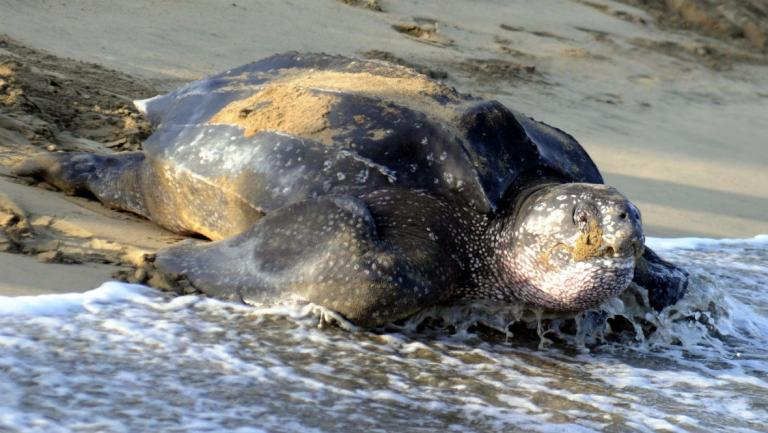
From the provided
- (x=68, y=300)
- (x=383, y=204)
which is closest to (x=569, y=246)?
(x=383, y=204)

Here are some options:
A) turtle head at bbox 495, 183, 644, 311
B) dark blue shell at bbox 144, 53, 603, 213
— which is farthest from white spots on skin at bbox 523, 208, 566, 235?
dark blue shell at bbox 144, 53, 603, 213

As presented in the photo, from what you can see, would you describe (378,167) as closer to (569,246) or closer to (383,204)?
(383,204)

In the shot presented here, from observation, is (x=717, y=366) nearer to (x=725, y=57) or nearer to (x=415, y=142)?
(x=415, y=142)

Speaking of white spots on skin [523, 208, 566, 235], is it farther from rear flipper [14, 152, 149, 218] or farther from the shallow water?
rear flipper [14, 152, 149, 218]

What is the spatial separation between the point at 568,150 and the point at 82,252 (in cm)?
156

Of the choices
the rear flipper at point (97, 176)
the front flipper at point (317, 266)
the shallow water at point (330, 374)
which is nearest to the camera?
the shallow water at point (330, 374)

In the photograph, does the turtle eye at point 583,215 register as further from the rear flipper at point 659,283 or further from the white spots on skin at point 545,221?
the rear flipper at point 659,283

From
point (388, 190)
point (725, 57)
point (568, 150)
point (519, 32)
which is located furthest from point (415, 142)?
point (725, 57)

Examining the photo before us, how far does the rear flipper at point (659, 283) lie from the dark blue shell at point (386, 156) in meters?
0.35

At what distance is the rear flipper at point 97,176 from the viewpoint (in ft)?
11.8

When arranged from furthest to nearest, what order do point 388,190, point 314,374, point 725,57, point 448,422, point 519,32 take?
point 725,57, point 519,32, point 388,190, point 314,374, point 448,422

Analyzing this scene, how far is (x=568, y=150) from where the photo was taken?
3.49m

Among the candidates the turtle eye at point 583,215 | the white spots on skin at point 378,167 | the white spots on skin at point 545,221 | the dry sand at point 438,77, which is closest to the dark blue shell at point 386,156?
the white spots on skin at point 378,167

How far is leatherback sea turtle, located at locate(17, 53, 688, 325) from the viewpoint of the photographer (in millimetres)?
2887
